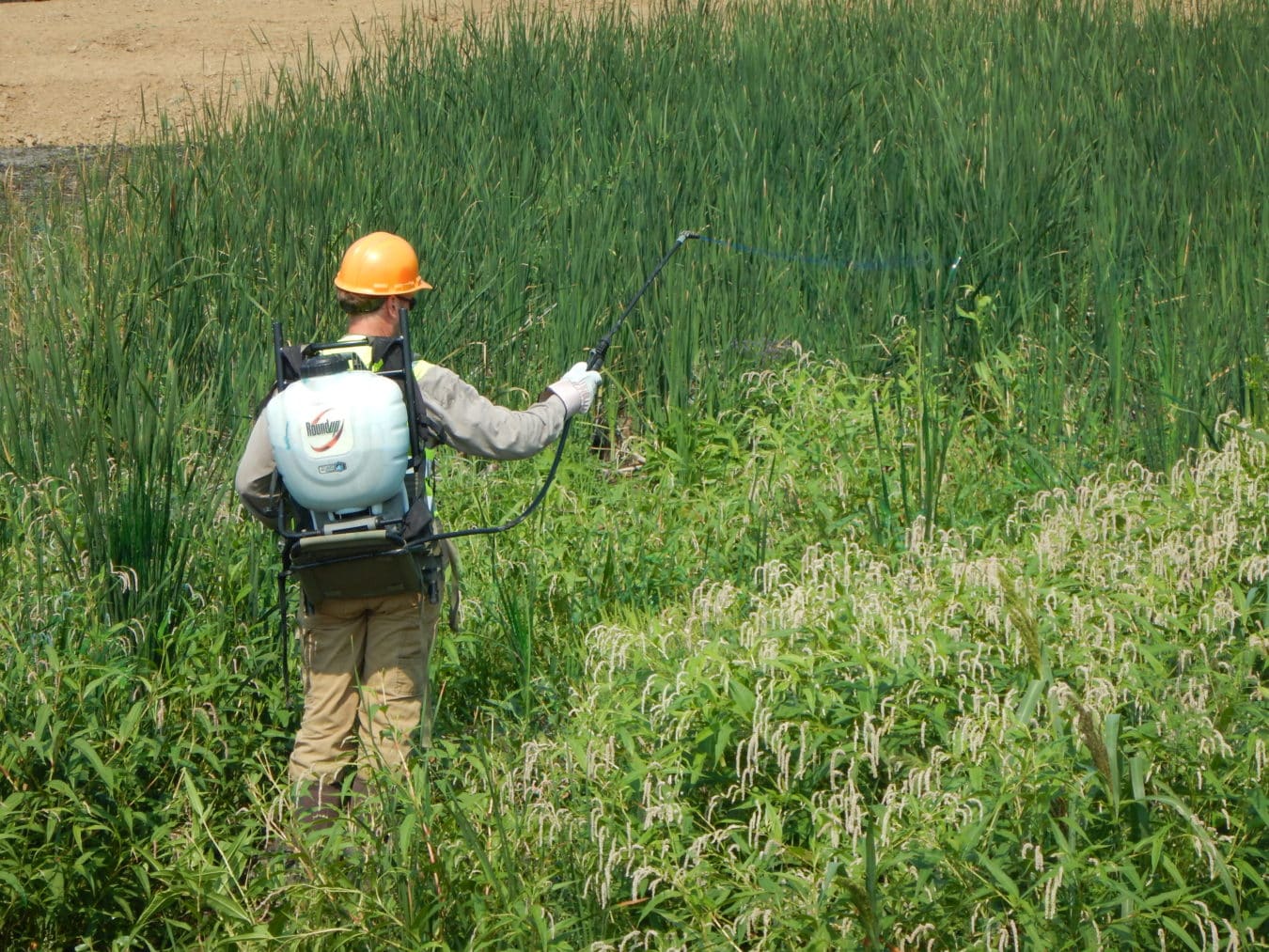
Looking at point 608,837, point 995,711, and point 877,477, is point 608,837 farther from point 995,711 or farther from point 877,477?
point 877,477

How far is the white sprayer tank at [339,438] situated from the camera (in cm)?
331

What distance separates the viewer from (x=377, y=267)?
3.68 m

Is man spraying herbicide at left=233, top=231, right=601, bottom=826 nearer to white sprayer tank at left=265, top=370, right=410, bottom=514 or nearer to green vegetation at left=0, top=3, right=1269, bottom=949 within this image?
white sprayer tank at left=265, top=370, right=410, bottom=514

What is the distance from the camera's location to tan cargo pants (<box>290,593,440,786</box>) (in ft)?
12.1

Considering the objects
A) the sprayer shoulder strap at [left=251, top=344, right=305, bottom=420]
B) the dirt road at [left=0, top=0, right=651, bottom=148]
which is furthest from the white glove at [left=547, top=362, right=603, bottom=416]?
the dirt road at [left=0, top=0, right=651, bottom=148]

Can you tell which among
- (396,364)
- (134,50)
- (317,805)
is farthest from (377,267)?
(134,50)

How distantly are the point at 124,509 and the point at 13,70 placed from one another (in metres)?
11.9

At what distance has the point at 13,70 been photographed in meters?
14.3

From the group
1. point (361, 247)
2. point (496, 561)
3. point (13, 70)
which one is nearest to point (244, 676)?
point (496, 561)

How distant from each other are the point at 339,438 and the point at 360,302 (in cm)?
54

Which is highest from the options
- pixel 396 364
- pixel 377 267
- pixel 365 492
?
pixel 377 267

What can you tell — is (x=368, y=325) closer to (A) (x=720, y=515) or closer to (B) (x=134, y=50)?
(A) (x=720, y=515)

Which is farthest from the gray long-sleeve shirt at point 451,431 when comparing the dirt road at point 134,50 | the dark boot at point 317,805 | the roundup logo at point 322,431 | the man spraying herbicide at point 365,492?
the dirt road at point 134,50

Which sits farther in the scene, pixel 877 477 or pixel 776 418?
pixel 776 418
